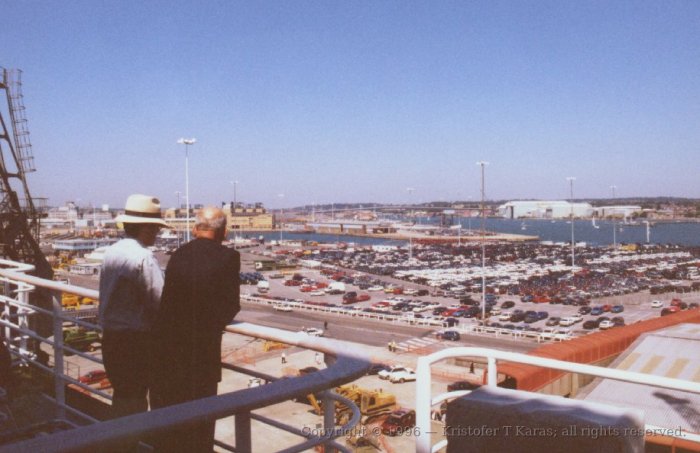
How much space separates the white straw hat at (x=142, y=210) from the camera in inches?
95.8

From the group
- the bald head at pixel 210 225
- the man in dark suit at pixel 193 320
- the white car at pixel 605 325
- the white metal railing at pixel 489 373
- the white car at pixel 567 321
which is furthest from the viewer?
the white car at pixel 567 321

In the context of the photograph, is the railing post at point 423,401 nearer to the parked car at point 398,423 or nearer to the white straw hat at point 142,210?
the white straw hat at point 142,210

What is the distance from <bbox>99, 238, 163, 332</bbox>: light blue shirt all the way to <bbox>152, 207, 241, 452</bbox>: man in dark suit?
0.19m

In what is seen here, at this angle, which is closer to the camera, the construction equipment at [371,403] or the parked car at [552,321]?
the construction equipment at [371,403]

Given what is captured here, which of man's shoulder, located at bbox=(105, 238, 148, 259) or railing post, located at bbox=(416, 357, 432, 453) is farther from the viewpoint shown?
man's shoulder, located at bbox=(105, 238, 148, 259)

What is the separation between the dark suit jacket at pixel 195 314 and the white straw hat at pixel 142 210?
424mm

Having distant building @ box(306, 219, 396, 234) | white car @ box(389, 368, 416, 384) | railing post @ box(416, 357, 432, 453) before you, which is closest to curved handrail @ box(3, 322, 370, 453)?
railing post @ box(416, 357, 432, 453)

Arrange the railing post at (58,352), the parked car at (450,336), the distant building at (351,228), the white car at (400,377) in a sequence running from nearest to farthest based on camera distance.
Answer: the railing post at (58,352), the white car at (400,377), the parked car at (450,336), the distant building at (351,228)

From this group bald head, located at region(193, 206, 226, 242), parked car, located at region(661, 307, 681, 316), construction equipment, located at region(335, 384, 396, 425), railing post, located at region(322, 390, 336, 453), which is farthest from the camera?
parked car, located at region(661, 307, 681, 316)

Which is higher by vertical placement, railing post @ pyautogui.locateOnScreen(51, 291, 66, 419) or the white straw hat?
the white straw hat

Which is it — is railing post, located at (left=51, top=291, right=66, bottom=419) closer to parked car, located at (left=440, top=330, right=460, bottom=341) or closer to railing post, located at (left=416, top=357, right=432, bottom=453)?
railing post, located at (left=416, top=357, right=432, bottom=453)

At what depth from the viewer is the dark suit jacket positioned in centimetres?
195

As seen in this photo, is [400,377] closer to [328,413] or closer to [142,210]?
[142,210]

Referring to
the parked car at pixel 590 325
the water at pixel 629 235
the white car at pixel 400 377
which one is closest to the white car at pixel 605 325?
the parked car at pixel 590 325
